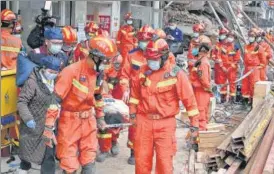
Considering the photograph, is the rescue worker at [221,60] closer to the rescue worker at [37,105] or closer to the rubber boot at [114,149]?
the rubber boot at [114,149]

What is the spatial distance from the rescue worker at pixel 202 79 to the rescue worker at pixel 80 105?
2.67m

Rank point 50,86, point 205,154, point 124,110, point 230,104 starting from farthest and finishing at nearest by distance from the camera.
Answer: point 230,104 → point 205,154 → point 124,110 → point 50,86

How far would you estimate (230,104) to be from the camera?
12320 millimetres

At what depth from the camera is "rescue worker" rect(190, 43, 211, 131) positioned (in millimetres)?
7375

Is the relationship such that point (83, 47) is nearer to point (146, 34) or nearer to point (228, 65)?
point (146, 34)

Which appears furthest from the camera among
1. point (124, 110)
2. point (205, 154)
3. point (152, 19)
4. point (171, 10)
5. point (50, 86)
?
point (171, 10)

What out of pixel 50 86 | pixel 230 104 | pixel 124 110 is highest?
pixel 50 86

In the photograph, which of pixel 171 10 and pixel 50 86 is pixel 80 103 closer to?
pixel 50 86

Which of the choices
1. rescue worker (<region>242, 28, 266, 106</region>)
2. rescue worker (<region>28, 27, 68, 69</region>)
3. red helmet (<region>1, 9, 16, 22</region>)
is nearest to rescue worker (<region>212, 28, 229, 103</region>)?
rescue worker (<region>242, 28, 266, 106</region>)

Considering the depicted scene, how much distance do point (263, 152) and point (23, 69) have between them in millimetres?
3362

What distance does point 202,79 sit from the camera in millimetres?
7395

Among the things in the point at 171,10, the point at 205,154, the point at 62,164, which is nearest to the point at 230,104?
the point at 205,154

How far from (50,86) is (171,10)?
17.5m

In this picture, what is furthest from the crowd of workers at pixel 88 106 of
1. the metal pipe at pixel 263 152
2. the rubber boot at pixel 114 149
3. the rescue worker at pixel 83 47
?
the rubber boot at pixel 114 149
